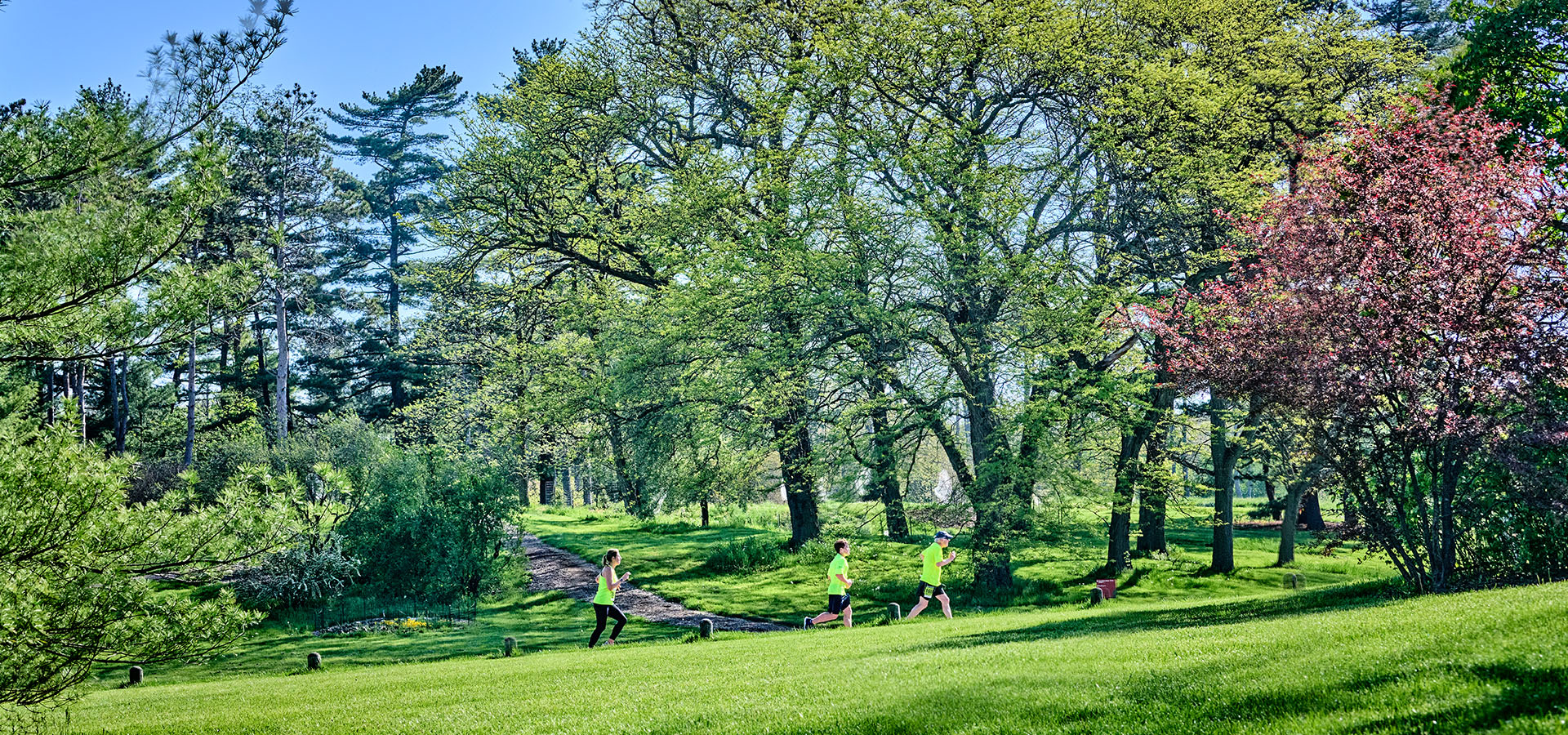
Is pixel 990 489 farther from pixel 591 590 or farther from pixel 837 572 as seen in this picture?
pixel 591 590

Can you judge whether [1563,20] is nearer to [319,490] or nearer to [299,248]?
[319,490]

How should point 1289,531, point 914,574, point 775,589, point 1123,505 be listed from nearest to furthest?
point 1123,505 → point 775,589 → point 914,574 → point 1289,531

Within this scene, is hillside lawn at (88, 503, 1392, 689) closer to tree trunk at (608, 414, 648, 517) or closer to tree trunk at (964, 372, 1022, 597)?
tree trunk at (964, 372, 1022, 597)

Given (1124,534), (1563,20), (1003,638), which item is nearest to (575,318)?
(1124,534)

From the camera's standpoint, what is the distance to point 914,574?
79.3 feet

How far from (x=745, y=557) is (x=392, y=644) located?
35.2 feet

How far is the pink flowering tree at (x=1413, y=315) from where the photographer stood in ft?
37.5

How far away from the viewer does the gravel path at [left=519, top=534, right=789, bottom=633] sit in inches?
787

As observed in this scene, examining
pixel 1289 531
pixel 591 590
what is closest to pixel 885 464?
pixel 591 590

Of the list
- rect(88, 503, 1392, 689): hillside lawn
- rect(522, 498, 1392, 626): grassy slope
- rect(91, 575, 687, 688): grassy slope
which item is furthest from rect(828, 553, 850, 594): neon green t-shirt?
rect(91, 575, 687, 688): grassy slope

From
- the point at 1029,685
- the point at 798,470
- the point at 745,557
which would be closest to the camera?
the point at 1029,685

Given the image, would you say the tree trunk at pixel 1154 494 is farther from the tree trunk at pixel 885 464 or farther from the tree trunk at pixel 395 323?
the tree trunk at pixel 395 323

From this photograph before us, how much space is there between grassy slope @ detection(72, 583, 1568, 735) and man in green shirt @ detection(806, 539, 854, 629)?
97.4 inches

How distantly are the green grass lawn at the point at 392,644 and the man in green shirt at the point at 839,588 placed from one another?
3240 millimetres
